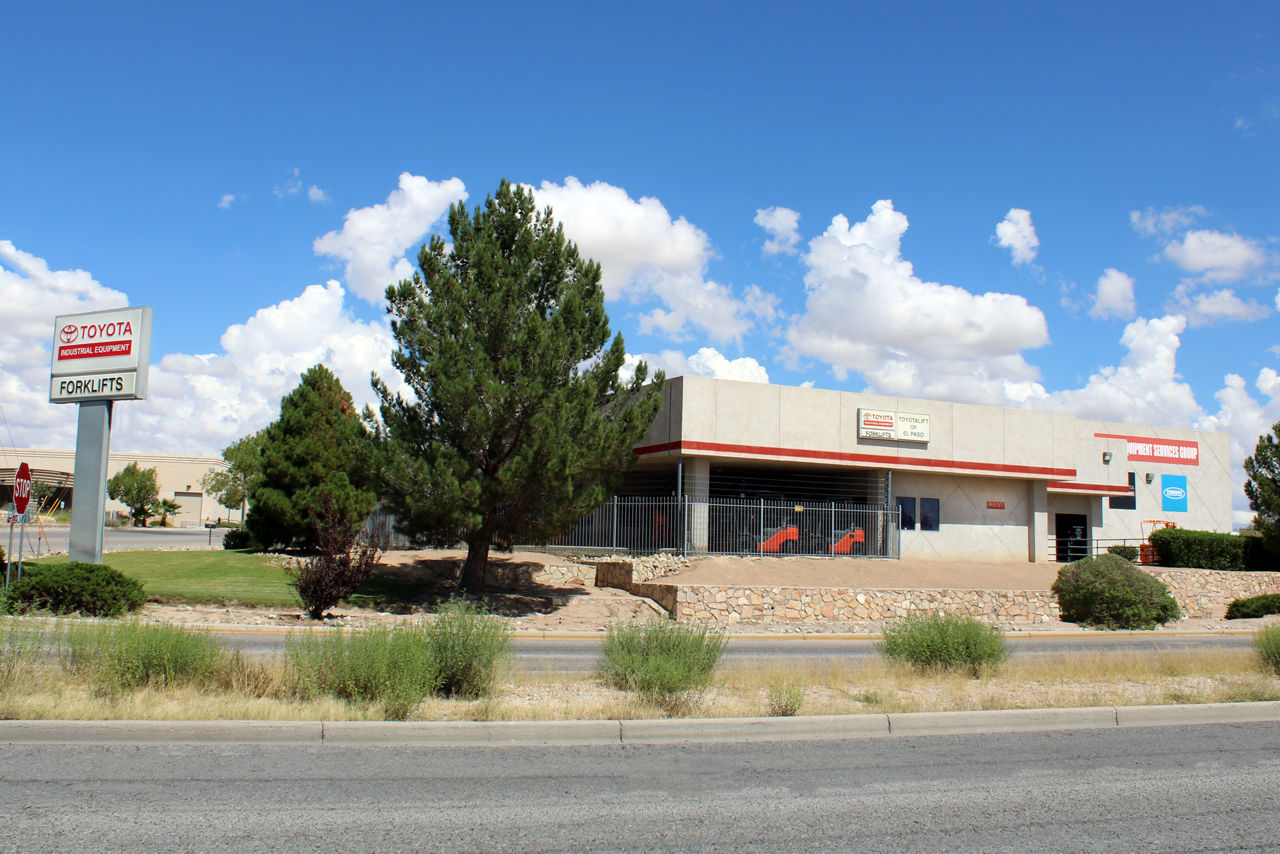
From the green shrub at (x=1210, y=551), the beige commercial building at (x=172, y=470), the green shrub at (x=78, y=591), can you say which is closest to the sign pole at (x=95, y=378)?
the green shrub at (x=78, y=591)

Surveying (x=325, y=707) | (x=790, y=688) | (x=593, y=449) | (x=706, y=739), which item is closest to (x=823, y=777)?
(x=706, y=739)

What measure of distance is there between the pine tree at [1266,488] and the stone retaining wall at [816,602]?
17.2 metres

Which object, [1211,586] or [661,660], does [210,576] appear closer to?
[661,660]

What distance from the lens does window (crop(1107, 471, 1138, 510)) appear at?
146ft

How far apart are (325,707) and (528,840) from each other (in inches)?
128

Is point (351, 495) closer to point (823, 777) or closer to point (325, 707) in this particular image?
point (325, 707)

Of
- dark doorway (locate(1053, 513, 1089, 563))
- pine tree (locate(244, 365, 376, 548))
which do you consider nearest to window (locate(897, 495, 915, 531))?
dark doorway (locate(1053, 513, 1089, 563))

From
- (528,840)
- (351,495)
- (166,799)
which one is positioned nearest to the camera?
(528,840)

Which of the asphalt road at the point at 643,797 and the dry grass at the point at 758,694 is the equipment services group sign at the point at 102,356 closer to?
the dry grass at the point at 758,694

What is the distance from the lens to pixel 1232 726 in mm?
8945

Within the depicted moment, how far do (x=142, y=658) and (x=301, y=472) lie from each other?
62.5 ft

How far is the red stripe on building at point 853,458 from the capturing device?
91.5 ft

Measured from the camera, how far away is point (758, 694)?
9.45m

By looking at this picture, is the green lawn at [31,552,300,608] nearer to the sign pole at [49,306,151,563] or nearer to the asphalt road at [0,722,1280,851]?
the sign pole at [49,306,151,563]
